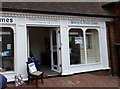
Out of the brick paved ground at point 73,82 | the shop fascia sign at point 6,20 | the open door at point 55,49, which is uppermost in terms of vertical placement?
the shop fascia sign at point 6,20

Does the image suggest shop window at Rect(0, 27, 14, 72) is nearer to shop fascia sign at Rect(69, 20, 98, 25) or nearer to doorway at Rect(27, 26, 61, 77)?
shop fascia sign at Rect(69, 20, 98, 25)

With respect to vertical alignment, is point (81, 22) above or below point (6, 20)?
above

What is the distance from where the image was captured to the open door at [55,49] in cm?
948

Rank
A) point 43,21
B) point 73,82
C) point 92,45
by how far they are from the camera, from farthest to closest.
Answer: point 92,45, point 43,21, point 73,82

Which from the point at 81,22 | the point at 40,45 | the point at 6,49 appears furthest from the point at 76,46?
the point at 40,45

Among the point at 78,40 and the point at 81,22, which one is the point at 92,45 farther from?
the point at 81,22

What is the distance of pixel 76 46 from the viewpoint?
10172 millimetres

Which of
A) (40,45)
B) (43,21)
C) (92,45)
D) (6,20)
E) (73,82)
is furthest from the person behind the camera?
(40,45)

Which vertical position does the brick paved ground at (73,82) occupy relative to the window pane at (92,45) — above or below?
below

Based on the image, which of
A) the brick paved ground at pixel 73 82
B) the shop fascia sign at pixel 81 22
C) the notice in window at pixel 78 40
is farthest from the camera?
the notice in window at pixel 78 40

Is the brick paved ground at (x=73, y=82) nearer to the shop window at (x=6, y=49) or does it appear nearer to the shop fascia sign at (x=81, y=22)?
the shop window at (x=6, y=49)

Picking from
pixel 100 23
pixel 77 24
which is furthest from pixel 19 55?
pixel 100 23

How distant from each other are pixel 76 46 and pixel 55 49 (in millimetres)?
1227

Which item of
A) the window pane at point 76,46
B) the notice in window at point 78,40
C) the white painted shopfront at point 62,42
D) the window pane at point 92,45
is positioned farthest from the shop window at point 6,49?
the window pane at point 92,45
